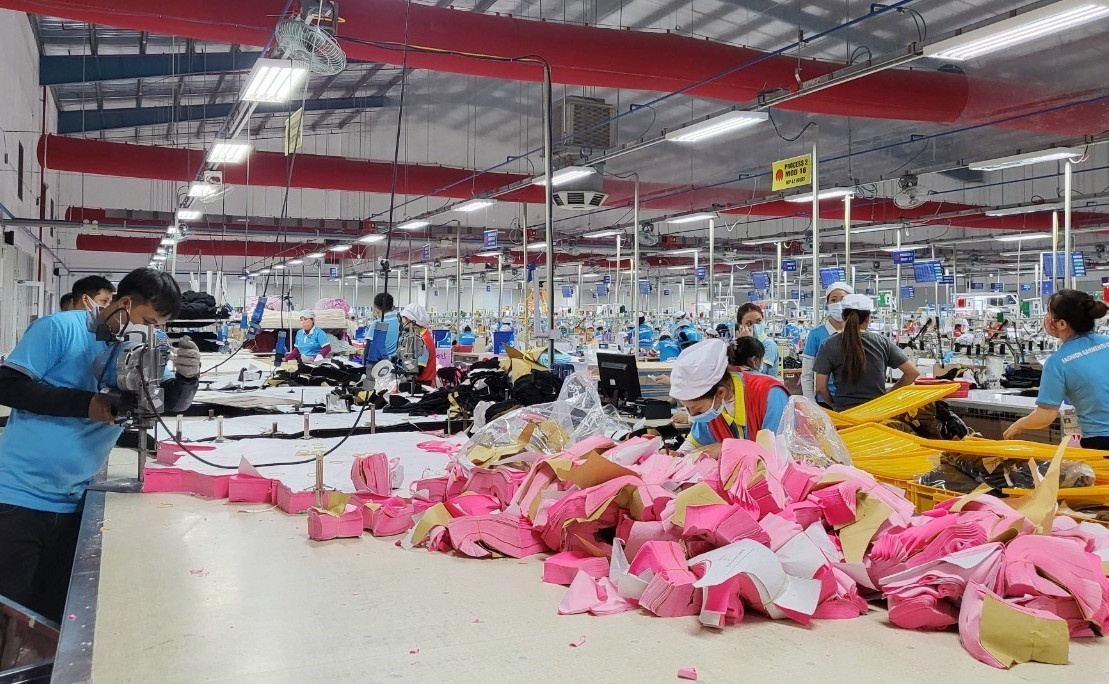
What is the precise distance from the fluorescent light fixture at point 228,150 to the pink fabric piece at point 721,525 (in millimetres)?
7125

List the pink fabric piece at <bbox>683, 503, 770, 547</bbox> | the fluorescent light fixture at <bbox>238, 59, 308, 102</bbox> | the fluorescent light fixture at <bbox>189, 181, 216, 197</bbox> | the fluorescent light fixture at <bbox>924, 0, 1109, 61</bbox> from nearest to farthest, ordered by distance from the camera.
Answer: the pink fabric piece at <bbox>683, 503, 770, 547</bbox> < the fluorescent light fixture at <bbox>924, 0, 1109, 61</bbox> < the fluorescent light fixture at <bbox>238, 59, 308, 102</bbox> < the fluorescent light fixture at <bbox>189, 181, 216, 197</bbox>

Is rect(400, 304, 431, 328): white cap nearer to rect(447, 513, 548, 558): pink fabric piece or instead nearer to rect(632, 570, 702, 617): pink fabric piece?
rect(447, 513, 548, 558): pink fabric piece

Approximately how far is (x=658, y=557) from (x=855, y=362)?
3398 mm

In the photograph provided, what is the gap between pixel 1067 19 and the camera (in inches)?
171

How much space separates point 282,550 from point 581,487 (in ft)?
2.75

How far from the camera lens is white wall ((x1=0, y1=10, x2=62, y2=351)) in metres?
9.08

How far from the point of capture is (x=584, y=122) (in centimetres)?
936

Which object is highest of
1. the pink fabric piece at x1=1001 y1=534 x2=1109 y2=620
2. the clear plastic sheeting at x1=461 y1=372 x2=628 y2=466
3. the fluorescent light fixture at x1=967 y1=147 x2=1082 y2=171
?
the fluorescent light fixture at x1=967 y1=147 x2=1082 y2=171

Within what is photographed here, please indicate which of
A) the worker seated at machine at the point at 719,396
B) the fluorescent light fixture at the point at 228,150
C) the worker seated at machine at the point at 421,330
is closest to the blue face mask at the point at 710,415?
Answer: the worker seated at machine at the point at 719,396

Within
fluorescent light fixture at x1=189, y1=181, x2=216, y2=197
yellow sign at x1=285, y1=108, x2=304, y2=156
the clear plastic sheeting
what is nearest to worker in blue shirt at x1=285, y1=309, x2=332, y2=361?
fluorescent light fixture at x1=189, y1=181, x2=216, y2=197

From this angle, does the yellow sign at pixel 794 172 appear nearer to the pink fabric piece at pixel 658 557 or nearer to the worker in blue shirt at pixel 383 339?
the worker in blue shirt at pixel 383 339

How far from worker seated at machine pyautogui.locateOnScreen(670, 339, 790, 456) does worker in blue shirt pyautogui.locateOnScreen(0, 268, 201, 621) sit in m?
1.68

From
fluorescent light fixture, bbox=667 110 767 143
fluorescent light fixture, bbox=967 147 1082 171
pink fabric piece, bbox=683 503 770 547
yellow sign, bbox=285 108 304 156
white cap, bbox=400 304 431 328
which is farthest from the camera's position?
fluorescent light fixture, bbox=967 147 1082 171

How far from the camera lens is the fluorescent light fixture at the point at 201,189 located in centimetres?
1016
